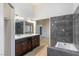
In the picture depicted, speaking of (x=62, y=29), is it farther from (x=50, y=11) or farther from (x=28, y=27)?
(x=28, y=27)

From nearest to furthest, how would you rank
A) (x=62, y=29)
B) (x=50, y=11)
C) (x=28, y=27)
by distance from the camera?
(x=28, y=27) < (x=50, y=11) < (x=62, y=29)

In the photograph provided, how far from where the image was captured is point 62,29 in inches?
148

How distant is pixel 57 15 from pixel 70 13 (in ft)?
1.37

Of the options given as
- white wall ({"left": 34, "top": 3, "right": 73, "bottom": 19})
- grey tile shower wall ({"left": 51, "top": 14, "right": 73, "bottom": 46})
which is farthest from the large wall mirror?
grey tile shower wall ({"left": 51, "top": 14, "right": 73, "bottom": 46})

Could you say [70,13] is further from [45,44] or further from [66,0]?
[66,0]

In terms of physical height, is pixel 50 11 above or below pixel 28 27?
above

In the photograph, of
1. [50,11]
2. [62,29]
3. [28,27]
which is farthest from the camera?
[62,29]

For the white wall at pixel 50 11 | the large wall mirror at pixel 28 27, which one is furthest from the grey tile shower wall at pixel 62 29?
the large wall mirror at pixel 28 27

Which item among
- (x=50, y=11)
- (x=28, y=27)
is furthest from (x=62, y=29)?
(x=28, y=27)

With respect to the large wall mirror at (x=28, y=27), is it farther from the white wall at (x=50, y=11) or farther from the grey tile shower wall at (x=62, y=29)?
the grey tile shower wall at (x=62, y=29)

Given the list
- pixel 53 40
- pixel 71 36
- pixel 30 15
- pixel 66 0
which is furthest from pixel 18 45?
pixel 66 0

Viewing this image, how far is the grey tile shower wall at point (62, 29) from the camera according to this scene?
3.62 m

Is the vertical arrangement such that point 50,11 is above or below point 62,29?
above

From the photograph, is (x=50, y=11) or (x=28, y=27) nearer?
(x=28, y=27)
